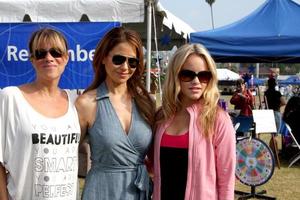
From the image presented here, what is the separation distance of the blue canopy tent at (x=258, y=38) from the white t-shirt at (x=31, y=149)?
5.21 m

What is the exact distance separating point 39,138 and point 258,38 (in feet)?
18.3

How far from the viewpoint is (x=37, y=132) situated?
1.96 metres

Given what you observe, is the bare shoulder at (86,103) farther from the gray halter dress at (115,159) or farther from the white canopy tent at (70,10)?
the white canopy tent at (70,10)

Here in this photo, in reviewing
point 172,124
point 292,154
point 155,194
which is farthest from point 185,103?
point 292,154

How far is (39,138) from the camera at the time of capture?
1966 millimetres

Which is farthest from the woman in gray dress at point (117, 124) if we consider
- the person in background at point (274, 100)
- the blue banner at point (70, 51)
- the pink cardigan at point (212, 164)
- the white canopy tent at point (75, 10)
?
the person in background at point (274, 100)

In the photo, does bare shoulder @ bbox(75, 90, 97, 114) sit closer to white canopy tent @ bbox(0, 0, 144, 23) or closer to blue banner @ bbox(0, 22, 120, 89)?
blue banner @ bbox(0, 22, 120, 89)

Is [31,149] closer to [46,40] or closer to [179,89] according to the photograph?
[46,40]

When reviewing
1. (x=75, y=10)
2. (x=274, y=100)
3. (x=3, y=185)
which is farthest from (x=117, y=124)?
(x=274, y=100)

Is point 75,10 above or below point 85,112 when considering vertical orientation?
above

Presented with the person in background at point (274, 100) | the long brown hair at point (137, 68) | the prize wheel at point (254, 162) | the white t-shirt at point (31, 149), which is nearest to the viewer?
the white t-shirt at point (31, 149)

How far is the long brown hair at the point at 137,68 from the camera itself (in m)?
2.36

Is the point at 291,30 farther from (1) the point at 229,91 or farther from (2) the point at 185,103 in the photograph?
(1) the point at 229,91

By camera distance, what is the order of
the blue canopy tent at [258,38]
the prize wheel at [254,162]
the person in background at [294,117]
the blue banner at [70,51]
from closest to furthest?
the blue banner at [70,51]
the prize wheel at [254,162]
the blue canopy tent at [258,38]
the person in background at [294,117]
